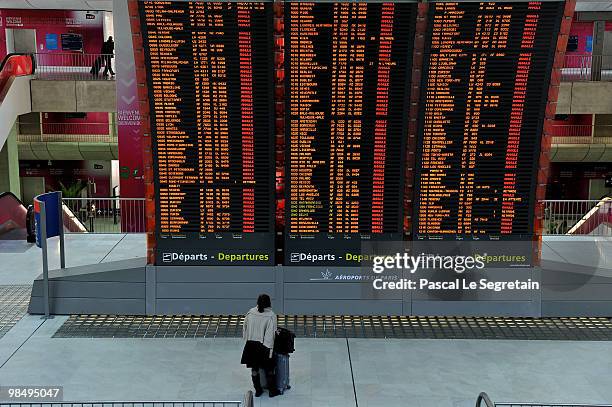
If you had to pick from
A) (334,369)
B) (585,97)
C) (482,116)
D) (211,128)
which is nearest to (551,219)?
(482,116)

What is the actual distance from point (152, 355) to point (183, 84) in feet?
11.8

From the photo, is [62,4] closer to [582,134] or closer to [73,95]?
[73,95]

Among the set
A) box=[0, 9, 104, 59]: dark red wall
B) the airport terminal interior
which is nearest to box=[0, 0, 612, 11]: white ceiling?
box=[0, 9, 104, 59]: dark red wall

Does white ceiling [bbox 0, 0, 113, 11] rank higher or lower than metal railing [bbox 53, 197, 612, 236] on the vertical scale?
higher

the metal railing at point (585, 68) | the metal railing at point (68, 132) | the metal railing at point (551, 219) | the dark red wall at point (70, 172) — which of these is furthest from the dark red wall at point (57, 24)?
the metal railing at point (585, 68)

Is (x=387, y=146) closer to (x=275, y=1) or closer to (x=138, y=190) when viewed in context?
(x=275, y=1)

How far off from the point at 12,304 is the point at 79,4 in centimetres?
1831

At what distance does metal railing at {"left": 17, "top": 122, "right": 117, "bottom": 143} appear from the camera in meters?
31.2

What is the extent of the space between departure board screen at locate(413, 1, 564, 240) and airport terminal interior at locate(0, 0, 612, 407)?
0.07 feet

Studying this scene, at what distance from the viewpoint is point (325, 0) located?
33.6 ft

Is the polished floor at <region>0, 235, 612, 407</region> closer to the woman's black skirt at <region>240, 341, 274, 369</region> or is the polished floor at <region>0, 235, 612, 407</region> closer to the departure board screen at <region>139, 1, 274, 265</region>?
the woman's black skirt at <region>240, 341, 274, 369</region>

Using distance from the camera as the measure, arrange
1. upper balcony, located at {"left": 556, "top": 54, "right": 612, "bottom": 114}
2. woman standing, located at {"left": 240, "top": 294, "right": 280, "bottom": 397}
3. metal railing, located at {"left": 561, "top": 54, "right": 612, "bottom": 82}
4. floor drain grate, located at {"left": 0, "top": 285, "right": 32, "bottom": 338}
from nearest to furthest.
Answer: woman standing, located at {"left": 240, "top": 294, "right": 280, "bottom": 397} < floor drain grate, located at {"left": 0, "top": 285, "right": 32, "bottom": 338} < upper balcony, located at {"left": 556, "top": 54, "right": 612, "bottom": 114} < metal railing, located at {"left": 561, "top": 54, "right": 612, "bottom": 82}

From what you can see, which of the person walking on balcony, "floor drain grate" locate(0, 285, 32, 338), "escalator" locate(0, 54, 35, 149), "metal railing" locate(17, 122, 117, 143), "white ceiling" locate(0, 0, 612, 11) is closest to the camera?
"floor drain grate" locate(0, 285, 32, 338)

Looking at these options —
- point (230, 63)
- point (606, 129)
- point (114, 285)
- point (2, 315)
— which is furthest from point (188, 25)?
point (606, 129)
